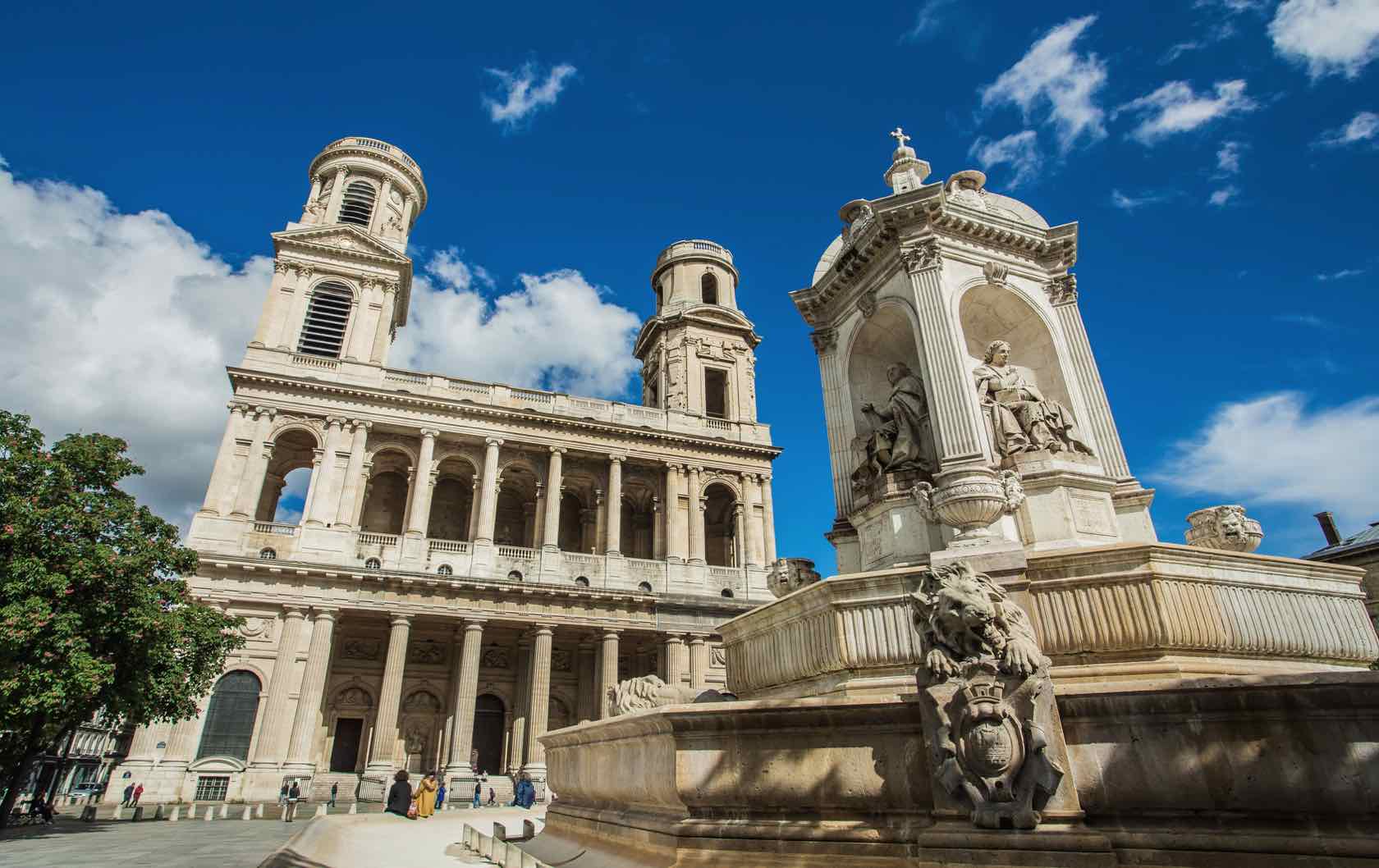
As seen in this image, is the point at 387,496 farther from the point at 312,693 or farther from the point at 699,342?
the point at 699,342

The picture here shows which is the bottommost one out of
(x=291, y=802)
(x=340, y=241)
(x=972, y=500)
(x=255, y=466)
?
(x=291, y=802)

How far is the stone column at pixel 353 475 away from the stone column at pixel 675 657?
11676 mm

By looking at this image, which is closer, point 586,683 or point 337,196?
point 586,683

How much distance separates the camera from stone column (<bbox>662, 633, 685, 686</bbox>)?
84.0ft

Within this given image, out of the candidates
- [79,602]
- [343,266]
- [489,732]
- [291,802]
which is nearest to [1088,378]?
[79,602]

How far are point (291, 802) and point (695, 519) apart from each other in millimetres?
16020

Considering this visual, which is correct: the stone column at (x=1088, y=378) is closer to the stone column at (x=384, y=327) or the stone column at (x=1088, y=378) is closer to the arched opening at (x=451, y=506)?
the arched opening at (x=451, y=506)

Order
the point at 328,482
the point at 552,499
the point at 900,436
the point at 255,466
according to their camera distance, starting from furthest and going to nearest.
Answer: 1. the point at 552,499
2. the point at 328,482
3. the point at 255,466
4. the point at 900,436

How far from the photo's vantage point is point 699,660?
1037 inches

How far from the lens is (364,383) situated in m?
27.2

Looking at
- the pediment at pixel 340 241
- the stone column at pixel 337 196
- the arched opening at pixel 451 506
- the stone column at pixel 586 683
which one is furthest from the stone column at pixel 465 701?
the stone column at pixel 337 196

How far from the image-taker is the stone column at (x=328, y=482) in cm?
2470

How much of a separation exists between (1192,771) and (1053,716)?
0.65 metres

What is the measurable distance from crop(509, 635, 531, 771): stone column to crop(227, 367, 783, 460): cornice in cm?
833
